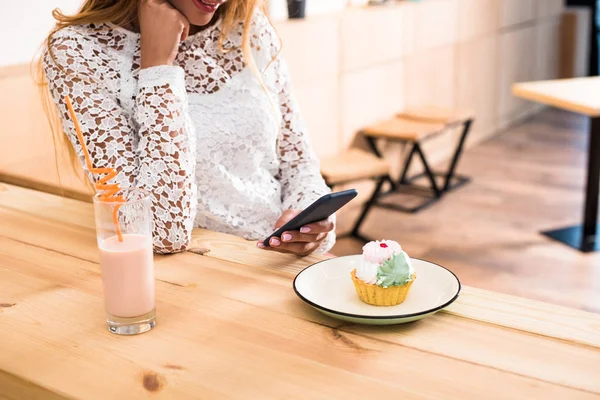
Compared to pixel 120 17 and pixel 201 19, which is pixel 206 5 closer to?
pixel 201 19

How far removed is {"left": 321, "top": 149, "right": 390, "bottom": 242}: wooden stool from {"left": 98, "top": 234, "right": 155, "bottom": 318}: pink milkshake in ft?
8.92

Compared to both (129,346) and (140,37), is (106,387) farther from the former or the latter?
(140,37)

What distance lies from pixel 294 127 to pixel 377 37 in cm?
305

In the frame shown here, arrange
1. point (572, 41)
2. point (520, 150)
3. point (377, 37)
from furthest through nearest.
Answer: point (572, 41), point (520, 150), point (377, 37)

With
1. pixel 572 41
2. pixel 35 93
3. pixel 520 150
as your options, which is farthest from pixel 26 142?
pixel 572 41

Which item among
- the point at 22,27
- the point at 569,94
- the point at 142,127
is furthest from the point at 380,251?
the point at 569,94

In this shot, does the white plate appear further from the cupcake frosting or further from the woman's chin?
the woman's chin

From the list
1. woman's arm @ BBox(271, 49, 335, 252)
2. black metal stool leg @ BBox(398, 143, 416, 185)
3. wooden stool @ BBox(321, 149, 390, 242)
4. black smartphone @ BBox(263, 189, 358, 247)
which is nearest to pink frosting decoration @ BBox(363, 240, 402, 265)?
black smartphone @ BBox(263, 189, 358, 247)

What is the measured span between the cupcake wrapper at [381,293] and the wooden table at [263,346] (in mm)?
53

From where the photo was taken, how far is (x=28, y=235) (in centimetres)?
164

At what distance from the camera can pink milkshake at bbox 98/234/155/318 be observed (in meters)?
1.19

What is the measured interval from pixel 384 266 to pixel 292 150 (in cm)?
77

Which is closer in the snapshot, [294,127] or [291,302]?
[291,302]

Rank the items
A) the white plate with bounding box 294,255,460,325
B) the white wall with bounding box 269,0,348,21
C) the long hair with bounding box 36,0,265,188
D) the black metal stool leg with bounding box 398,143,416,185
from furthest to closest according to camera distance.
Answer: the black metal stool leg with bounding box 398,143,416,185
the white wall with bounding box 269,0,348,21
the long hair with bounding box 36,0,265,188
the white plate with bounding box 294,255,460,325
